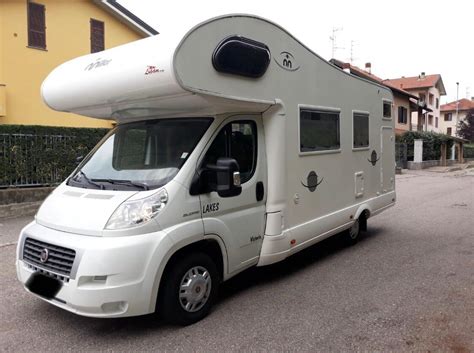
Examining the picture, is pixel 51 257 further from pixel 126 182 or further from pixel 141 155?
pixel 141 155

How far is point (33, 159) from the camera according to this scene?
30.6 ft

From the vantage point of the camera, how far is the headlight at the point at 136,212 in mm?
3490

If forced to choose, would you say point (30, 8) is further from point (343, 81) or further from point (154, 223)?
point (154, 223)

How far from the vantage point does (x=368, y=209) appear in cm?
695

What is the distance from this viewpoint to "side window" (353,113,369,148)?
6.55 meters

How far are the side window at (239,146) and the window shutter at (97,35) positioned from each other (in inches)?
516

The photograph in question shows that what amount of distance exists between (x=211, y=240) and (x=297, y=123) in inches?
76.0

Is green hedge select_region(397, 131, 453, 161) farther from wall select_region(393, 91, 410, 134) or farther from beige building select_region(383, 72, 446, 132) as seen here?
beige building select_region(383, 72, 446, 132)

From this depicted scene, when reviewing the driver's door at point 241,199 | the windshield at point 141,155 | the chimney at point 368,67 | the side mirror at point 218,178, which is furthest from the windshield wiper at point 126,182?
the chimney at point 368,67

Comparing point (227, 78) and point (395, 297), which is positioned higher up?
point (227, 78)

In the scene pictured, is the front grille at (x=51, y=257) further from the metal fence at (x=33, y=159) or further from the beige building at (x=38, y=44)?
the beige building at (x=38, y=44)

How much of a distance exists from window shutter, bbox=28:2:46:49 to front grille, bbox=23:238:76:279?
481 inches

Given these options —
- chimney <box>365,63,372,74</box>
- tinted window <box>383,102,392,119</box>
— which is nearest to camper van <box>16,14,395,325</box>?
tinted window <box>383,102,392,119</box>

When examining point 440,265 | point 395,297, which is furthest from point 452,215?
point 395,297
